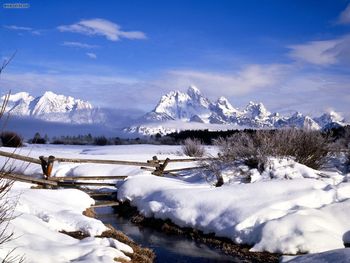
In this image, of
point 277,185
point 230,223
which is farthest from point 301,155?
point 230,223

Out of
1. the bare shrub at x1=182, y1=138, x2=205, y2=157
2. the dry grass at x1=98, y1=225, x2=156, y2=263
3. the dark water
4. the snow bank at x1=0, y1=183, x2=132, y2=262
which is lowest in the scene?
the dark water

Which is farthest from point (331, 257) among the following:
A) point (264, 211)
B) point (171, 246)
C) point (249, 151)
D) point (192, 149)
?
point (192, 149)

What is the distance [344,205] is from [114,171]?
41.3 ft

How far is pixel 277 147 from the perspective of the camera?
60.2 ft

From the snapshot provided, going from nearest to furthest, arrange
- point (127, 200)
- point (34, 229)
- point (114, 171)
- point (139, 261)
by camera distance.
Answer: point (34, 229) → point (139, 261) → point (127, 200) → point (114, 171)

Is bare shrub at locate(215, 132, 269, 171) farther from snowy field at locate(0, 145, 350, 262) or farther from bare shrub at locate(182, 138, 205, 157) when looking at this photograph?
bare shrub at locate(182, 138, 205, 157)

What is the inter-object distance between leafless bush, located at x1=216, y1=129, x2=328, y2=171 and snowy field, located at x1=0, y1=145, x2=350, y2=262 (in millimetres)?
716

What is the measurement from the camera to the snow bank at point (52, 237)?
282 inches

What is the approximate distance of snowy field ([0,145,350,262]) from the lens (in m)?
8.02

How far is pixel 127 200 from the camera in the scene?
54.6 feet

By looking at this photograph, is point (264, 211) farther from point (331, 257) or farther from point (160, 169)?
point (160, 169)

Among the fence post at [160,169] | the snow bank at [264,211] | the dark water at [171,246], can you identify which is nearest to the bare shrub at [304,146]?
the snow bank at [264,211]

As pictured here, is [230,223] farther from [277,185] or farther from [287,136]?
[287,136]

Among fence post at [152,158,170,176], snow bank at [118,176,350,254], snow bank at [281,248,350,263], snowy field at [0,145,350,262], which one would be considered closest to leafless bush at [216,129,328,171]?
snowy field at [0,145,350,262]
